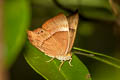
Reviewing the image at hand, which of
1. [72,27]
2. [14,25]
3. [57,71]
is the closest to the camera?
[14,25]

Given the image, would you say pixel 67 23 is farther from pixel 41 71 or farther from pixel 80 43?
pixel 80 43

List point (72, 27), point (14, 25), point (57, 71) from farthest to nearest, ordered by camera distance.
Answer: point (72, 27), point (57, 71), point (14, 25)

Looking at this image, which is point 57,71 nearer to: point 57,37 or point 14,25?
point 57,37

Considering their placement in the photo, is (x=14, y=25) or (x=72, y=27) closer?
(x=14, y=25)

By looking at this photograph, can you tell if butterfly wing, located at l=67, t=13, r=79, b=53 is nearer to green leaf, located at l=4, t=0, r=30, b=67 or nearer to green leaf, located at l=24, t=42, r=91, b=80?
green leaf, located at l=24, t=42, r=91, b=80

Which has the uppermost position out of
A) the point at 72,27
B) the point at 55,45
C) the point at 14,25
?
the point at 14,25

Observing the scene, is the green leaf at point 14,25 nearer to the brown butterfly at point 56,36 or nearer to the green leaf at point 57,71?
the green leaf at point 57,71

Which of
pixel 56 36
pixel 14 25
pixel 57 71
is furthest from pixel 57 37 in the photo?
pixel 14 25

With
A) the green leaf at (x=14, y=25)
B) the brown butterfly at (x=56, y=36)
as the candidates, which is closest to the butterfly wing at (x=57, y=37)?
the brown butterfly at (x=56, y=36)

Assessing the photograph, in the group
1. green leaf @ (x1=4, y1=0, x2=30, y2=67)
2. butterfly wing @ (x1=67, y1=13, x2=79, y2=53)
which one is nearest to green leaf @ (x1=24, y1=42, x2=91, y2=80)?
butterfly wing @ (x1=67, y1=13, x2=79, y2=53)
